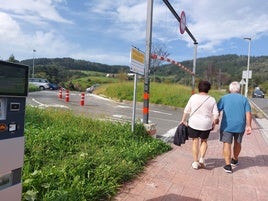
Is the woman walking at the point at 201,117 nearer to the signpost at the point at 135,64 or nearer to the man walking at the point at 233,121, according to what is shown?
the man walking at the point at 233,121

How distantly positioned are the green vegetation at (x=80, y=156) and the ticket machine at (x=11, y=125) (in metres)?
1.17

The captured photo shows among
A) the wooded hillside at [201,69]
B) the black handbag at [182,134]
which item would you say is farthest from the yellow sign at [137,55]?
the wooded hillside at [201,69]

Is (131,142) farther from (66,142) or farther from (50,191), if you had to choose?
(50,191)

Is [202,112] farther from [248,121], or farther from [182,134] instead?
[248,121]

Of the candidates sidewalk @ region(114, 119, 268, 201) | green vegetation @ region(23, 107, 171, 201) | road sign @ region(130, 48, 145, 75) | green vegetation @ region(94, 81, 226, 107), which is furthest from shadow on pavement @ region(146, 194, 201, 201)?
green vegetation @ region(94, 81, 226, 107)

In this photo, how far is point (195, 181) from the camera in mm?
5457

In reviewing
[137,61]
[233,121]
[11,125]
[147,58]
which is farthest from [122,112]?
[11,125]

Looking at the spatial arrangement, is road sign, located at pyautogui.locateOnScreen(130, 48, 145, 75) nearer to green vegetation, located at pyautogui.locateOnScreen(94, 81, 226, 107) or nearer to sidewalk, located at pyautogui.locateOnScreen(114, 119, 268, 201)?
sidewalk, located at pyautogui.locateOnScreen(114, 119, 268, 201)

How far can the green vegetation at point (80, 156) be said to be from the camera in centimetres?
417

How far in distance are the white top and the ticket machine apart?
4.17 meters

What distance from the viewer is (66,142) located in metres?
6.23

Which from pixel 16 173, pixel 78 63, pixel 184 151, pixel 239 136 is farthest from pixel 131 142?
pixel 78 63

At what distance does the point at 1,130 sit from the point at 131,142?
16.1 ft

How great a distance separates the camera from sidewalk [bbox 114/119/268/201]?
4703 millimetres
